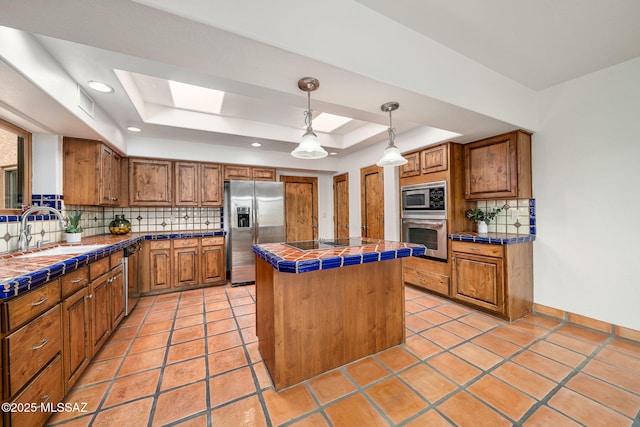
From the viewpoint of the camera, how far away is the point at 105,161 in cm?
295

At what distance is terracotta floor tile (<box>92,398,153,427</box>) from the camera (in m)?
1.37

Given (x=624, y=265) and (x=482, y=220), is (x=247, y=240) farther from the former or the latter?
(x=624, y=265)

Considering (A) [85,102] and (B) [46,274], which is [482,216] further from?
(A) [85,102]

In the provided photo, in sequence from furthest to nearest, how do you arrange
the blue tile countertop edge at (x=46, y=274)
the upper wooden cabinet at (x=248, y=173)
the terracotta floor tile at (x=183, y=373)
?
the upper wooden cabinet at (x=248, y=173) → the terracotta floor tile at (x=183, y=373) → the blue tile countertop edge at (x=46, y=274)

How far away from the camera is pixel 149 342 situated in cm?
223

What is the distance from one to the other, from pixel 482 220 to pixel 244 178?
12.2 ft

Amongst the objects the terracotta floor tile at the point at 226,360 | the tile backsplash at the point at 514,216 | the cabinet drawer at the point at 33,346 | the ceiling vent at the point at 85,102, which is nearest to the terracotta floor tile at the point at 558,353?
the tile backsplash at the point at 514,216

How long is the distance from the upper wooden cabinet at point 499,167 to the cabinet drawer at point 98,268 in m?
4.01

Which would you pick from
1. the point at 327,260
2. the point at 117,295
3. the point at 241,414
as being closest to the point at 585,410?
the point at 327,260

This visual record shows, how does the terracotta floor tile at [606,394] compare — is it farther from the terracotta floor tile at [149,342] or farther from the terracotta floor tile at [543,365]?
the terracotta floor tile at [149,342]

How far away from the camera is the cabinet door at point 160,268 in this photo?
11.5 feet

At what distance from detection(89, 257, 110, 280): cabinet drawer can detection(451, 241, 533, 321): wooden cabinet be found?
3672mm

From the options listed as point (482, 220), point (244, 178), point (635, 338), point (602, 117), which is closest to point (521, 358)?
point (635, 338)

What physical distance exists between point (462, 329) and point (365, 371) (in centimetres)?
124
